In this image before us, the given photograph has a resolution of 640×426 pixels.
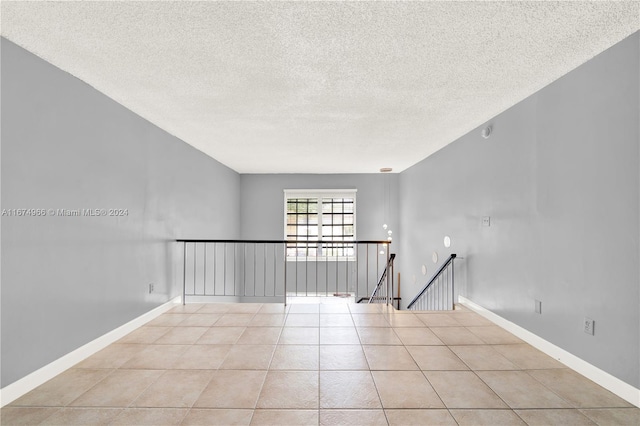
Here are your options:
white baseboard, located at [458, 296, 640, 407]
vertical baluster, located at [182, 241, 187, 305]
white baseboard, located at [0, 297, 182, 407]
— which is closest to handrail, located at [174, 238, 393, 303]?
vertical baluster, located at [182, 241, 187, 305]

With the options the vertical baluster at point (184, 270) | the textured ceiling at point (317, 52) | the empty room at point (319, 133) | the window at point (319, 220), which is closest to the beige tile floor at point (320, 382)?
the empty room at point (319, 133)

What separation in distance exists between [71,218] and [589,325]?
4.19 meters

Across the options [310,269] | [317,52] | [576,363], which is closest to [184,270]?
[317,52]

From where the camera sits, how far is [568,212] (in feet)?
8.82

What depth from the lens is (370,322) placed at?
3.81 meters

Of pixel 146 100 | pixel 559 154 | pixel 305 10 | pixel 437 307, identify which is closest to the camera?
pixel 305 10

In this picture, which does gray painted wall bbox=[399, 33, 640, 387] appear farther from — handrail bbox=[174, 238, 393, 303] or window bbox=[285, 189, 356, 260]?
window bbox=[285, 189, 356, 260]

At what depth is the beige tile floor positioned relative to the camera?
2.03 metres

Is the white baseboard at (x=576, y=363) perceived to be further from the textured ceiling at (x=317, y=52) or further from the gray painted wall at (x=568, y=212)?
the textured ceiling at (x=317, y=52)

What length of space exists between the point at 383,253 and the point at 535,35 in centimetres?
634

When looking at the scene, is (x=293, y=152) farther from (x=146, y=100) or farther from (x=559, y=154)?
(x=559, y=154)

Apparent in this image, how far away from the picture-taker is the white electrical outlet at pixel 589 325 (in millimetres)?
2437

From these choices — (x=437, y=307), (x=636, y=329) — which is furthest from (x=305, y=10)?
(x=437, y=307)

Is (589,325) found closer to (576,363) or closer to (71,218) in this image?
(576,363)
